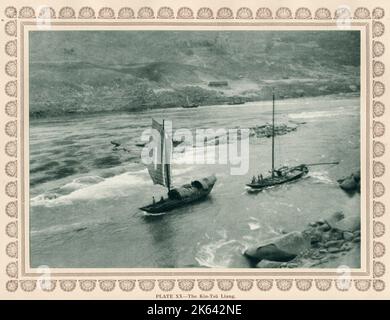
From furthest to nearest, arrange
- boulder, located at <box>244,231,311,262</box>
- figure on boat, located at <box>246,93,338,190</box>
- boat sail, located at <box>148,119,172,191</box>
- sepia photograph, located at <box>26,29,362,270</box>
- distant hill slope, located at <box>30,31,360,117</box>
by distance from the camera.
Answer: figure on boat, located at <box>246,93,338,190</box> → boat sail, located at <box>148,119,172,191</box> → distant hill slope, located at <box>30,31,360,117</box> → sepia photograph, located at <box>26,29,362,270</box> → boulder, located at <box>244,231,311,262</box>

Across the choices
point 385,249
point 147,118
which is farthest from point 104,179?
point 385,249

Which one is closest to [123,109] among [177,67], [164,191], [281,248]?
[177,67]

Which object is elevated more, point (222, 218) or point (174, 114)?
point (174, 114)

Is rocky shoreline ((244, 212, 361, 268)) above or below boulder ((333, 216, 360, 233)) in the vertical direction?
below

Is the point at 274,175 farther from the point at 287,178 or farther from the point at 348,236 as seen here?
the point at 348,236

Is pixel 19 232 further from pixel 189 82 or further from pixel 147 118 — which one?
pixel 189 82

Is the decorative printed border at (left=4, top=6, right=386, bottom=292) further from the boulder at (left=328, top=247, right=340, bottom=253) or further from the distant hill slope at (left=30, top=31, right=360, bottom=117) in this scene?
the boulder at (left=328, top=247, right=340, bottom=253)

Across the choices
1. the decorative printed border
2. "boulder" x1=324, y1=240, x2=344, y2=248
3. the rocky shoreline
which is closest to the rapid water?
the rocky shoreline
